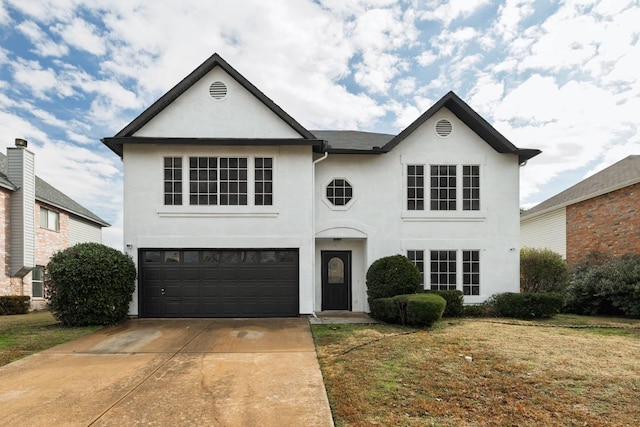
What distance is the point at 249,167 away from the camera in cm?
1276

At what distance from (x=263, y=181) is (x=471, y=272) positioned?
7.81 metres

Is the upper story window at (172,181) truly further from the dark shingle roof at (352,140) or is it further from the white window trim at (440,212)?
the white window trim at (440,212)

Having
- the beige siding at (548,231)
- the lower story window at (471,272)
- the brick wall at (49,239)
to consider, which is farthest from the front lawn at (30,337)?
the beige siding at (548,231)

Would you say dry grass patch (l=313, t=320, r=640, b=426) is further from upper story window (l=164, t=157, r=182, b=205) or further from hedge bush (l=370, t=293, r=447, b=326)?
upper story window (l=164, t=157, r=182, b=205)

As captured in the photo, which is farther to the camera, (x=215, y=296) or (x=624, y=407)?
(x=215, y=296)

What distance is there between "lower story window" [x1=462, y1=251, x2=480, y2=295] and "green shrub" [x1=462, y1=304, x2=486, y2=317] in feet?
1.99

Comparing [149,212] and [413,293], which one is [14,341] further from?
[413,293]

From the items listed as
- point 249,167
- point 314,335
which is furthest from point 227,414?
point 249,167

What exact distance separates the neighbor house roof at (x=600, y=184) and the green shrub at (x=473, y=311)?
8069 millimetres

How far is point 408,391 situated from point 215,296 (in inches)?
318

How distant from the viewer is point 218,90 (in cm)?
1273

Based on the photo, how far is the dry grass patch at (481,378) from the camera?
4984mm

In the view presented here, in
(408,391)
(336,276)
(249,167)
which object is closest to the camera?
(408,391)

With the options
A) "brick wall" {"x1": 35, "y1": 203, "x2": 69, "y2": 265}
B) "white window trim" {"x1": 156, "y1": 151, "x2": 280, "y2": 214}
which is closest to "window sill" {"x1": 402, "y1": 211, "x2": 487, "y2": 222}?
"white window trim" {"x1": 156, "y1": 151, "x2": 280, "y2": 214}
